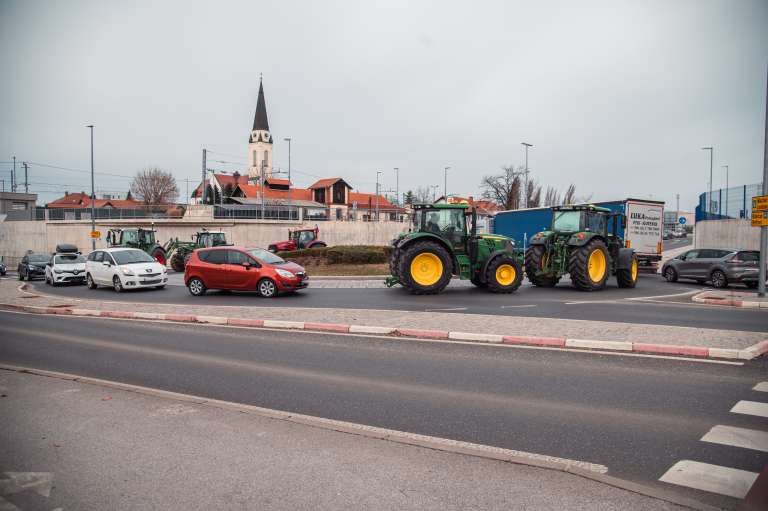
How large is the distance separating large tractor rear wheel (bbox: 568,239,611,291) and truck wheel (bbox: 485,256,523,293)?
5.93ft

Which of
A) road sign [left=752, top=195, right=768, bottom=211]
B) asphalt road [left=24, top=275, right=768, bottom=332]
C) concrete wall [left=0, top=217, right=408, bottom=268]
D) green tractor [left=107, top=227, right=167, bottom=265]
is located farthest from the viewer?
concrete wall [left=0, top=217, right=408, bottom=268]

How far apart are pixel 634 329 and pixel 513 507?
7354mm

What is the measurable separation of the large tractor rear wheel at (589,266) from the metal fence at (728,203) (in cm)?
1298

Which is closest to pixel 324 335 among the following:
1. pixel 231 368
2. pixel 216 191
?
pixel 231 368

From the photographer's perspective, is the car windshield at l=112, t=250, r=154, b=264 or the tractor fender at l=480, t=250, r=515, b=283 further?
the car windshield at l=112, t=250, r=154, b=264

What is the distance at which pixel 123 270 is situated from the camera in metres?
20.2

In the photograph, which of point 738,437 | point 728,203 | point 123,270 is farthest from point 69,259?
point 728,203

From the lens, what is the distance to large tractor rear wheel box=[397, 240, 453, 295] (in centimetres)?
1595

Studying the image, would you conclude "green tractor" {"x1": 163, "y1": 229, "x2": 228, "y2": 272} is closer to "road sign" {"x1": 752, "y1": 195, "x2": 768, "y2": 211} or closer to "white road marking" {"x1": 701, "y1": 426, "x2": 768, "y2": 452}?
"road sign" {"x1": 752, "y1": 195, "x2": 768, "y2": 211}

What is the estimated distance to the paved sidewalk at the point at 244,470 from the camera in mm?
3889

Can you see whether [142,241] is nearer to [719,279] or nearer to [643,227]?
[643,227]

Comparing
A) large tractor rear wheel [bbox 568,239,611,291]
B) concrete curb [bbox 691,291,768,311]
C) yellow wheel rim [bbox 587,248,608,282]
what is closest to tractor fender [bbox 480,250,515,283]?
large tractor rear wheel [bbox 568,239,611,291]

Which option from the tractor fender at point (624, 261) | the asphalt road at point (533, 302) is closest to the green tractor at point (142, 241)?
the asphalt road at point (533, 302)

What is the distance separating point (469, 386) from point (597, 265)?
1273 centimetres
